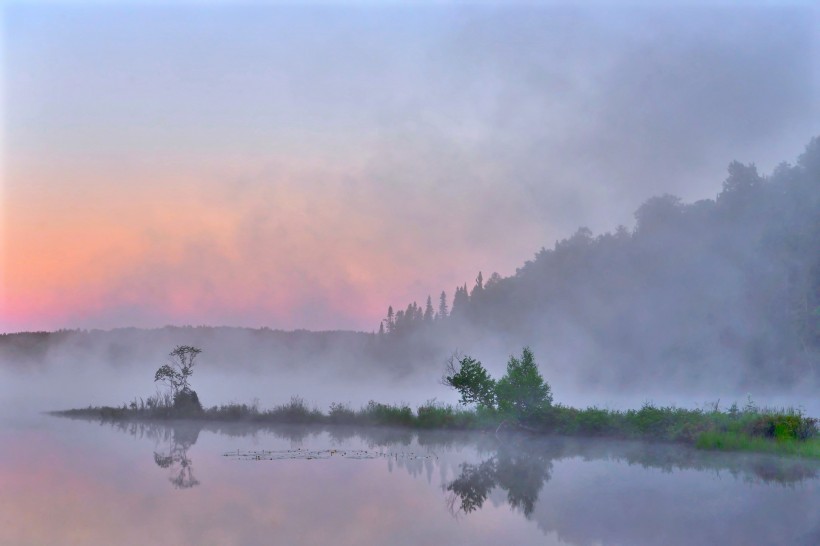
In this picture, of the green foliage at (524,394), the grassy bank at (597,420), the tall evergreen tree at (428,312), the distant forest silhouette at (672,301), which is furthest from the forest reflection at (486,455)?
the tall evergreen tree at (428,312)

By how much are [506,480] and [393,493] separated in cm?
360

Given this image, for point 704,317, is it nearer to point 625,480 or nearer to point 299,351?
point 625,480

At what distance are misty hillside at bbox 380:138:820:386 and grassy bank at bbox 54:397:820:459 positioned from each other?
20673 millimetres

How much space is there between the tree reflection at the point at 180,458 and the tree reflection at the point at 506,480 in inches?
277

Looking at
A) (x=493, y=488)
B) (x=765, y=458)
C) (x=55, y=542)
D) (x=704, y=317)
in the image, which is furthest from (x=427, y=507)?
(x=704, y=317)

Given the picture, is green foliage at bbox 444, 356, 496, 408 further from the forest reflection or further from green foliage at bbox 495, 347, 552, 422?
the forest reflection

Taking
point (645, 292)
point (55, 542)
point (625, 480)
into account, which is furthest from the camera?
point (645, 292)

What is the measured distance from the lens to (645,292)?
60438mm

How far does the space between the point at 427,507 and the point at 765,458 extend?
11968mm

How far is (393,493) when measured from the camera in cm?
1667

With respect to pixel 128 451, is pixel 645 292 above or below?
above

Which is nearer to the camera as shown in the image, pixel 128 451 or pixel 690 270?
pixel 128 451

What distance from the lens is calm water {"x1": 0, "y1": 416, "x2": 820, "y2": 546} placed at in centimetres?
1317

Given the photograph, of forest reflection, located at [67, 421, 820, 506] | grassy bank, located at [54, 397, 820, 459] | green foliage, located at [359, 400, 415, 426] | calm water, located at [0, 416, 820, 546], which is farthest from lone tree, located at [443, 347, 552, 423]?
green foliage, located at [359, 400, 415, 426]
